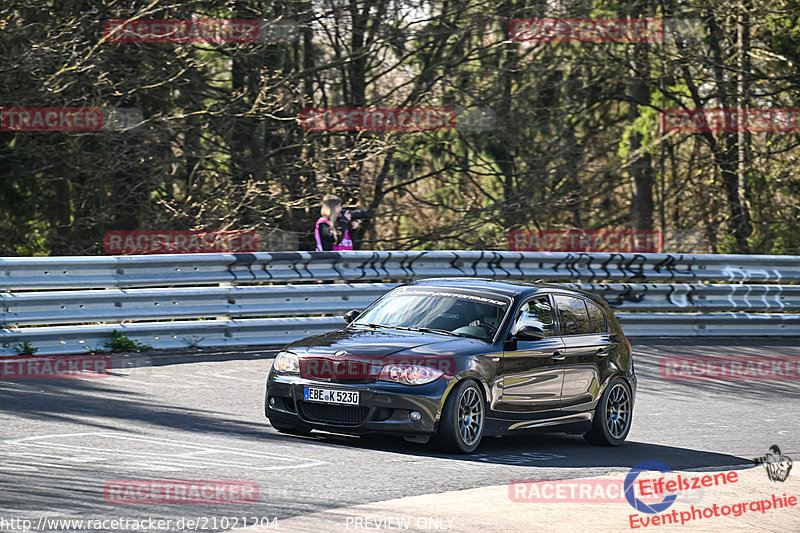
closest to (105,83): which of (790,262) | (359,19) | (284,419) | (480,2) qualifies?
(359,19)

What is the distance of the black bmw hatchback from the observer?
9031 mm

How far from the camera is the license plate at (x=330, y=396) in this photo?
9.06 meters

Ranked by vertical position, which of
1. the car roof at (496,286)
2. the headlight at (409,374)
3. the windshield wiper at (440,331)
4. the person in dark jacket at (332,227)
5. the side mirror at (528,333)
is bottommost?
the headlight at (409,374)

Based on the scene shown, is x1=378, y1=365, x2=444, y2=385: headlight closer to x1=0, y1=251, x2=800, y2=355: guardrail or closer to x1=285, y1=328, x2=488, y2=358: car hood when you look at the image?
x1=285, y1=328, x2=488, y2=358: car hood

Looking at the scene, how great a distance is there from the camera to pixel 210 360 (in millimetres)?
13508

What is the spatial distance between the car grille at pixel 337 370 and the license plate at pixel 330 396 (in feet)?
0.32

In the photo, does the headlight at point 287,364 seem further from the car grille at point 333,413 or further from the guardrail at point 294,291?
the guardrail at point 294,291

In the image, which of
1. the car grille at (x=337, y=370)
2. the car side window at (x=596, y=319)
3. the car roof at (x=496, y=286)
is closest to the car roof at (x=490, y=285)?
the car roof at (x=496, y=286)

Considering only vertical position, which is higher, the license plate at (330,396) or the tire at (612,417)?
the license plate at (330,396)

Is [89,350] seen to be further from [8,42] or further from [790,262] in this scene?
[790,262]

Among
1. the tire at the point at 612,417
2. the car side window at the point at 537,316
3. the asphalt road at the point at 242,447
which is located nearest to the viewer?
the asphalt road at the point at 242,447

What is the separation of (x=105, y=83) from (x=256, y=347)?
5.12m

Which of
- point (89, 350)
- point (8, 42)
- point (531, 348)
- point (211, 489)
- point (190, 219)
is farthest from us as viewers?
point (190, 219)

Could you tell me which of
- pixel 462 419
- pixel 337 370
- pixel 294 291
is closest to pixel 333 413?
pixel 337 370
